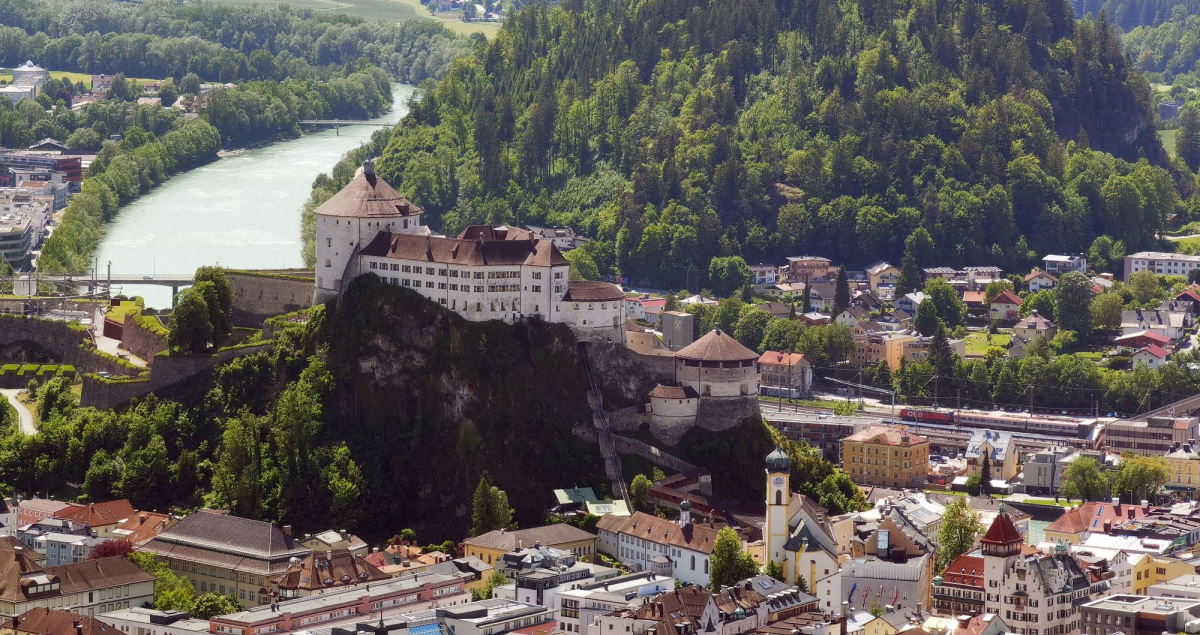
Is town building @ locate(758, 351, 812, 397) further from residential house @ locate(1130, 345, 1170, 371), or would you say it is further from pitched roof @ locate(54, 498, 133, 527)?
pitched roof @ locate(54, 498, 133, 527)

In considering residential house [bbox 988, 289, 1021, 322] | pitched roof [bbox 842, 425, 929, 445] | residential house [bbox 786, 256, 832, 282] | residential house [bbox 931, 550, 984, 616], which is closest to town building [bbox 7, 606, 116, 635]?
residential house [bbox 931, 550, 984, 616]

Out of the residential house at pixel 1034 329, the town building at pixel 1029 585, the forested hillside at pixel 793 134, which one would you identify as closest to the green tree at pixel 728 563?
the town building at pixel 1029 585

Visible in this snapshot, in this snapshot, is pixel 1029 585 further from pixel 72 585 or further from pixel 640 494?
pixel 72 585

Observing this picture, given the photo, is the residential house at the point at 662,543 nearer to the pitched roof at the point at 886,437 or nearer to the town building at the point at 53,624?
the town building at the point at 53,624

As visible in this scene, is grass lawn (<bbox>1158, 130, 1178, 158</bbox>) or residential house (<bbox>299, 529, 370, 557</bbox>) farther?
grass lawn (<bbox>1158, 130, 1178, 158</bbox>)

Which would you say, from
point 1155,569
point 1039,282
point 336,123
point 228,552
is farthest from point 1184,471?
point 336,123

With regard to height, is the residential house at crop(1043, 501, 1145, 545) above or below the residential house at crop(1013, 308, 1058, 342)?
below
